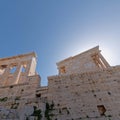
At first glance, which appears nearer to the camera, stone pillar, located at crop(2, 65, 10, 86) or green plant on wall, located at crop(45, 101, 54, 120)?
green plant on wall, located at crop(45, 101, 54, 120)

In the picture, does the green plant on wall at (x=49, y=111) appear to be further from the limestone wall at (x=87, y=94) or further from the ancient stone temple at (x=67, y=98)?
the limestone wall at (x=87, y=94)

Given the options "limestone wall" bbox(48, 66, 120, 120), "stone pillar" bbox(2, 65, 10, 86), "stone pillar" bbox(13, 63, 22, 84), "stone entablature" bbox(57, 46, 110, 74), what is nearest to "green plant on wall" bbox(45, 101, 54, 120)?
"limestone wall" bbox(48, 66, 120, 120)

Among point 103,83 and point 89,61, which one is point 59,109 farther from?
point 89,61

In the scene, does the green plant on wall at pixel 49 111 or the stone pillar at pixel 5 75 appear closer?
the green plant on wall at pixel 49 111

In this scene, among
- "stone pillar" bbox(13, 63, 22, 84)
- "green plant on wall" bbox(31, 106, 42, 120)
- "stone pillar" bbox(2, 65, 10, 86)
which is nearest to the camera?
"green plant on wall" bbox(31, 106, 42, 120)

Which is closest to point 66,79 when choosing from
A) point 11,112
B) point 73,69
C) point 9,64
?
point 11,112

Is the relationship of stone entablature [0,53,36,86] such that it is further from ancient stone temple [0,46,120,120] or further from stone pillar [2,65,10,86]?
ancient stone temple [0,46,120,120]

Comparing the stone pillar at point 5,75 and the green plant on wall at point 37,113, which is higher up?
the stone pillar at point 5,75

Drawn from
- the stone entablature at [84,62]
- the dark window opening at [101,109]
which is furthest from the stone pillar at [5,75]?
the dark window opening at [101,109]

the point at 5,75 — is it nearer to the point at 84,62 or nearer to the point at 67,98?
the point at 84,62

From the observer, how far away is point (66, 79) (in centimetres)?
831

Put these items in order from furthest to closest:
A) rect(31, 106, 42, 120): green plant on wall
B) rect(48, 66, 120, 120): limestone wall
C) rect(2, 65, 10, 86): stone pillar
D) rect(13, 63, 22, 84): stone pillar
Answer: rect(2, 65, 10, 86): stone pillar, rect(13, 63, 22, 84): stone pillar, rect(31, 106, 42, 120): green plant on wall, rect(48, 66, 120, 120): limestone wall

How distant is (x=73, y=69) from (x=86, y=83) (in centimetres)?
617

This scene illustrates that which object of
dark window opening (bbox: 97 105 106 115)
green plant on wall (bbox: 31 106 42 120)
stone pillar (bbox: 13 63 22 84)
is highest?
stone pillar (bbox: 13 63 22 84)
